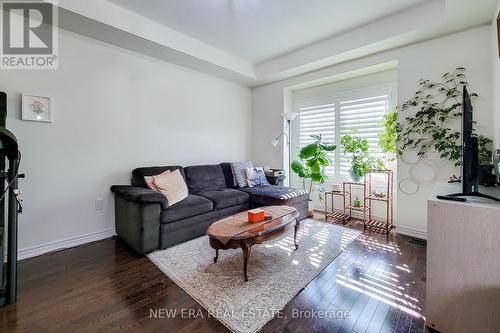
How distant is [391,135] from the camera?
A: 3.20m

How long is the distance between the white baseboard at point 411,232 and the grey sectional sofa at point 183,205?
134cm

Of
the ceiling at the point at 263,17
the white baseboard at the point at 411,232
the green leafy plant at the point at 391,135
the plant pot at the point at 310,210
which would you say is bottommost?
the white baseboard at the point at 411,232

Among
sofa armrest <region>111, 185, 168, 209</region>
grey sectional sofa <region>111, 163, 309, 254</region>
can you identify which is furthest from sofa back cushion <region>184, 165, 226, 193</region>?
sofa armrest <region>111, 185, 168, 209</region>

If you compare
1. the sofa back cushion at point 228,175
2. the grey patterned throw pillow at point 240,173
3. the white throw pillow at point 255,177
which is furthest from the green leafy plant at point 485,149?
the sofa back cushion at point 228,175

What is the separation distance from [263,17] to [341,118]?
2.17 meters

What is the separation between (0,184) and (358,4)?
3.92 m

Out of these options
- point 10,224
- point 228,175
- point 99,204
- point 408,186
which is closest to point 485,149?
point 408,186

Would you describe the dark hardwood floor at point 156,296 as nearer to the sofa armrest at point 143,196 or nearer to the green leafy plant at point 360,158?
the sofa armrest at point 143,196

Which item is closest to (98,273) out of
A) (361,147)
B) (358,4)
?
(361,147)

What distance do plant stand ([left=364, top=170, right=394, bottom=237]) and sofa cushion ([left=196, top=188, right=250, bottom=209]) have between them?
74.0 inches

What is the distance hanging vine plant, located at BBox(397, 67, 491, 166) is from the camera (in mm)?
2734

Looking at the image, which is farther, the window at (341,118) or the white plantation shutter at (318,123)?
the white plantation shutter at (318,123)

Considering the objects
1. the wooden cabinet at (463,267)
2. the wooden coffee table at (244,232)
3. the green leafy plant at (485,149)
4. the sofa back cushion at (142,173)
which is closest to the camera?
the wooden cabinet at (463,267)

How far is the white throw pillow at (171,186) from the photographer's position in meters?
2.85
